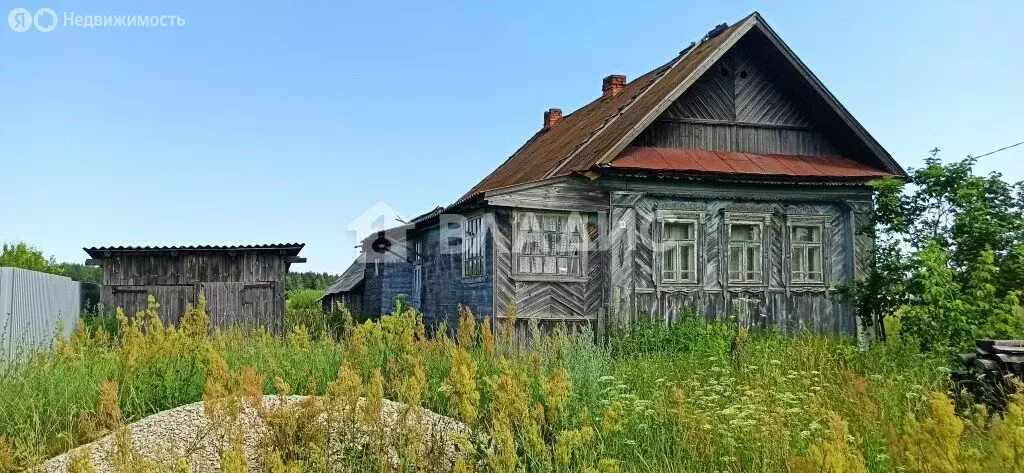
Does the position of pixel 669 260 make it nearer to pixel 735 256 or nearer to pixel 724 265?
pixel 724 265

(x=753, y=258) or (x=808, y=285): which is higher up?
(x=753, y=258)

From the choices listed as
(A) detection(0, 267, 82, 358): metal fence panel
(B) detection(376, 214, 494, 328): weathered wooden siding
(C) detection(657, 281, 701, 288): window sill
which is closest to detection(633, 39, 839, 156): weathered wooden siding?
(C) detection(657, 281, 701, 288): window sill

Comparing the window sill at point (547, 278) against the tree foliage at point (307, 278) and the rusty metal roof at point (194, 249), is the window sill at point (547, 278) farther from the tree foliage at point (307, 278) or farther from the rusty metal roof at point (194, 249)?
the tree foliage at point (307, 278)

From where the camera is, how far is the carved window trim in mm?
14930

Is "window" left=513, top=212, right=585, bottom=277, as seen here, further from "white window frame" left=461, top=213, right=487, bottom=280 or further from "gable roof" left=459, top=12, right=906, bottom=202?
"gable roof" left=459, top=12, right=906, bottom=202

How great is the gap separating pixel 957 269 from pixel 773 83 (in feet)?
20.4

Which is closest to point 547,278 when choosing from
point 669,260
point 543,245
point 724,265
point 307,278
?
point 543,245

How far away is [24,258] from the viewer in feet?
95.7

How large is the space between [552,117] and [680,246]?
9.70 m

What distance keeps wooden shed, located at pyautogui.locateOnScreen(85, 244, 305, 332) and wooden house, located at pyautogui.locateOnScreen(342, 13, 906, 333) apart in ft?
12.0

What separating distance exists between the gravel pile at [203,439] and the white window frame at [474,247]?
7.53 metres

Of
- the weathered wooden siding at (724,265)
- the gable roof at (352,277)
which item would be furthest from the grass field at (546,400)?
the gable roof at (352,277)

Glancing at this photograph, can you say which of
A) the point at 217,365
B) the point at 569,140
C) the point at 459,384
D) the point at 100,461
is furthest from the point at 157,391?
the point at 569,140

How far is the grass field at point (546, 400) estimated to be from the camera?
3.87 meters
